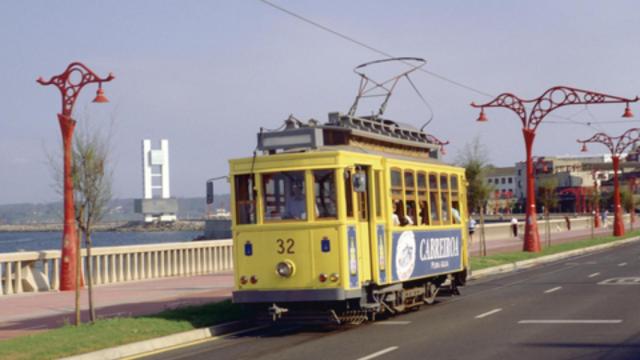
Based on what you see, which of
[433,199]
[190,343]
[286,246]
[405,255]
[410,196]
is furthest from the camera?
[433,199]

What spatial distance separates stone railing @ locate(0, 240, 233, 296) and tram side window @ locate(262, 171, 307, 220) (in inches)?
384

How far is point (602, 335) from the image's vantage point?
48.0 feet

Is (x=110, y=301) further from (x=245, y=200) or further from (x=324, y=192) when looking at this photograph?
(x=324, y=192)

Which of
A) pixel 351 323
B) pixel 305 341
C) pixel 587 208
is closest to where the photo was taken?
pixel 305 341

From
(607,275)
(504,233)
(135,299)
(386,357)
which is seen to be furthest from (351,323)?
(504,233)

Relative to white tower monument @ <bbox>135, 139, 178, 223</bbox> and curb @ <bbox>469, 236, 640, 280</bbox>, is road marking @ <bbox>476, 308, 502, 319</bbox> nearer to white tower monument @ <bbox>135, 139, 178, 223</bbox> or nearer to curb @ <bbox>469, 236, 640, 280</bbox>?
curb @ <bbox>469, 236, 640, 280</bbox>

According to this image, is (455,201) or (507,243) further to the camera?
(507,243)

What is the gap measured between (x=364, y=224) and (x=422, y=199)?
9.81 ft

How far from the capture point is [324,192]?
16.6 meters

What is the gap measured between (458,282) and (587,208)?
131m

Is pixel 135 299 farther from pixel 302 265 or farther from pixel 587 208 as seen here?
pixel 587 208

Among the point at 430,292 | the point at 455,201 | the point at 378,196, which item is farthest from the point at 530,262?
the point at 378,196

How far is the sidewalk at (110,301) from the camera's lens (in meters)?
18.0

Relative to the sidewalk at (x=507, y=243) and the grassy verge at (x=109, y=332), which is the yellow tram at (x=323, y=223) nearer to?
the grassy verge at (x=109, y=332)
